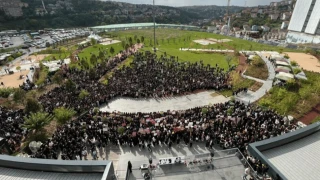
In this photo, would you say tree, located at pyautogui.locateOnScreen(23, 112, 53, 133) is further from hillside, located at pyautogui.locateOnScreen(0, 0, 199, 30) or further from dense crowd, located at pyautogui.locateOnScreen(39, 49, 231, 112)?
hillside, located at pyautogui.locateOnScreen(0, 0, 199, 30)

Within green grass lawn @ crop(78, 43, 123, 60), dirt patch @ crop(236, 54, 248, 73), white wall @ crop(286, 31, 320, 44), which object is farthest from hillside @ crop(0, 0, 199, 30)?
dirt patch @ crop(236, 54, 248, 73)

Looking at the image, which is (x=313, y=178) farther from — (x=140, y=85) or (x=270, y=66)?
(x=270, y=66)

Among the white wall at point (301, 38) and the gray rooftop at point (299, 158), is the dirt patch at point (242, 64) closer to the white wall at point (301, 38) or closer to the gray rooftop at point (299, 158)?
the gray rooftop at point (299, 158)

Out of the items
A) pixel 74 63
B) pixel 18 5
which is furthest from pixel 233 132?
pixel 18 5

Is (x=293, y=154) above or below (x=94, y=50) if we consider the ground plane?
above

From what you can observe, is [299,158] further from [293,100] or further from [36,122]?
[36,122]

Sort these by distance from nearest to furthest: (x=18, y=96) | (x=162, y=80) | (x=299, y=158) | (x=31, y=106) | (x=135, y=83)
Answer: (x=299, y=158)
(x=31, y=106)
(x=18, y=96)
(x=135, y=83)
(x=162, y=80)

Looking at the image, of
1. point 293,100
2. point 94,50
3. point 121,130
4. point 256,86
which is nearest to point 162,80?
point 256,86
